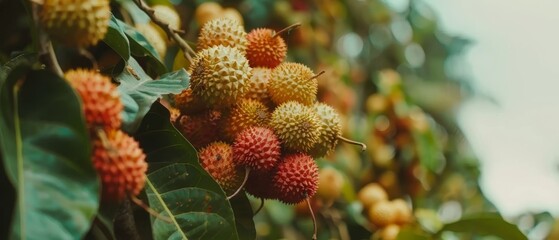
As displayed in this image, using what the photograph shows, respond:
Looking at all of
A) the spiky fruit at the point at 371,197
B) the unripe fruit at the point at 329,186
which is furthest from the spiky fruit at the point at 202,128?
the spiky fruit at the point at 371,197

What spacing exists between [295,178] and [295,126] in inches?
2.5

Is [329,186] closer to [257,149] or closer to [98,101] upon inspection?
[257,149]

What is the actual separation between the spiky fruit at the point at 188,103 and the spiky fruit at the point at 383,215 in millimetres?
834

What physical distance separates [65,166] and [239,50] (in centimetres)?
42

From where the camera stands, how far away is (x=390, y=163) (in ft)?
6.58

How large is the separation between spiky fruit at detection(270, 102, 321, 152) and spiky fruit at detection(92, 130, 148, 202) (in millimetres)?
A: 283

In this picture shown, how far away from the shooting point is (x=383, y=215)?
1.61 m

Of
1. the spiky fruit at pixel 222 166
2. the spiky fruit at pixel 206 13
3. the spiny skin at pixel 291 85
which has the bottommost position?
the spiky fruit at pixel 222 166

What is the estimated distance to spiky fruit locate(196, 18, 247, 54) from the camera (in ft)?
3.02

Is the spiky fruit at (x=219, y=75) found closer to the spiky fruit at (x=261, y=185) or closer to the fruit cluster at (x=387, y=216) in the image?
the spiky fruit at (x=261, y=185)

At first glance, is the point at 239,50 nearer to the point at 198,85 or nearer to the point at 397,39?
the point at 198,85

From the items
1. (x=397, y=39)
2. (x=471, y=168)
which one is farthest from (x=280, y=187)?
(x=397, y=39)

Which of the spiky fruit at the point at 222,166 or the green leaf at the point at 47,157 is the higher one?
the spiky fruit at the point at 222,166

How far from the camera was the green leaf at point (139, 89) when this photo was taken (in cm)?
67
